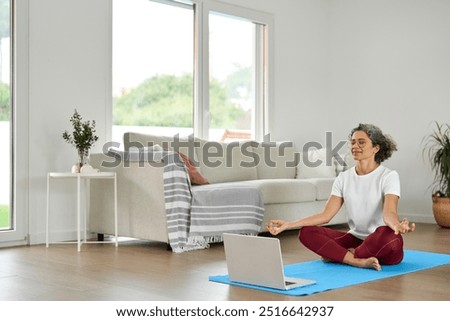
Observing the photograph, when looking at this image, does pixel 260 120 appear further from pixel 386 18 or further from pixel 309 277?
pixel 309 277

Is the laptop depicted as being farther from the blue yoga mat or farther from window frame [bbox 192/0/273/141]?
window frame [bbox 192/0/273/141]

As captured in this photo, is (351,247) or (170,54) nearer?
(351,247)

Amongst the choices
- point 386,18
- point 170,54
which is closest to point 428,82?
point 386,18

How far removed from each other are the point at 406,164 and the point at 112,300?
4.87 m

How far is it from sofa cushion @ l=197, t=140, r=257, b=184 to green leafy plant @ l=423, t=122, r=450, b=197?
1778mm

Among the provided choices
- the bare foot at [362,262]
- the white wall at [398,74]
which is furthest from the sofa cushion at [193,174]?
the white wall at [398,74]

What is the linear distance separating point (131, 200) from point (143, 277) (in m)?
1.45

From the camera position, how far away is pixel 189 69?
664 centimetres

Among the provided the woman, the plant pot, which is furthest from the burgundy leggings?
the plant pot

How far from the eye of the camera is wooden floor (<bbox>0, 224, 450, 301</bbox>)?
10.8 ft

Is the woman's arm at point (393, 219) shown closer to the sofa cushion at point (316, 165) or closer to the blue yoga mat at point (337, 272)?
the blue yoga mat at point (337, 272)

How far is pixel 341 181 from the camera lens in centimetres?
421

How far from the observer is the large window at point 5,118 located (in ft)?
17.1
